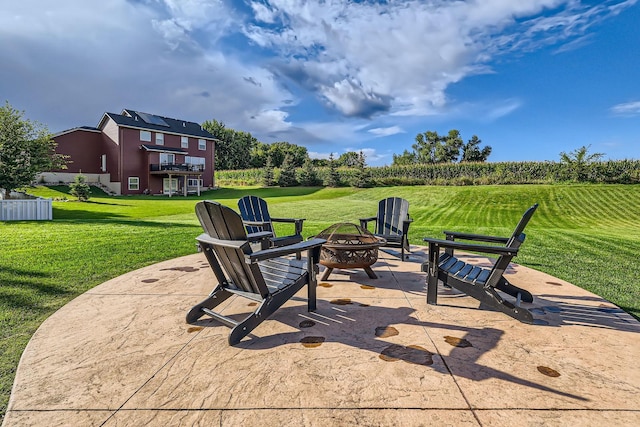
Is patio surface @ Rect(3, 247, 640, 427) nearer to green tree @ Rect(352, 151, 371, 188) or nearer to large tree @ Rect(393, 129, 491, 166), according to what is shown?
green tree @ Rect(352, 151, 371, 188)

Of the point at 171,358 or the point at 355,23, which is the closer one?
the point at 171,358

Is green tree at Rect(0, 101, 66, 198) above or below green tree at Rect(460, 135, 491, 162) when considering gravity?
below

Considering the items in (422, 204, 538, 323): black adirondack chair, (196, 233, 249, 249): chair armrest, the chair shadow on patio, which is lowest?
the chair shadow on patio

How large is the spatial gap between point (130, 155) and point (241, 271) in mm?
31813

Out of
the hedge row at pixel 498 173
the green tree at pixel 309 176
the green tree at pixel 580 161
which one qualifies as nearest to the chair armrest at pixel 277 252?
the hedge row at pixel 498 173

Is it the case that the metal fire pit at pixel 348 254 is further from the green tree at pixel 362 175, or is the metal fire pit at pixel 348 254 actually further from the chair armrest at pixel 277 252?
the green tree at pixel 362 175

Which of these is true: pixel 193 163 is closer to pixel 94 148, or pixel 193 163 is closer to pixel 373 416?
pixel 94 148

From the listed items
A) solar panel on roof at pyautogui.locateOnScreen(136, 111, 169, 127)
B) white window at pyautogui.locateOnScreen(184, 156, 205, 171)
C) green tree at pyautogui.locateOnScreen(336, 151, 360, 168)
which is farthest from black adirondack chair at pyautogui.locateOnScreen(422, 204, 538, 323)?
Answer: solar panel on roof at pyautogui.locateOnScreen(136, 111, 169, 127)

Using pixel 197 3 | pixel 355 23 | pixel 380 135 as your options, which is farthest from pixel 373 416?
pixel 380 135

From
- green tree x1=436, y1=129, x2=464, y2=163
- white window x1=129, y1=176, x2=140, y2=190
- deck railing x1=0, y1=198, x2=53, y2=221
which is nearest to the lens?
deck railing x1=0, y1=198, x2=53, y2=221

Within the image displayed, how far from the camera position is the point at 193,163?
3359cm

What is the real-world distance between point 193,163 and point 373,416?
35.3 m

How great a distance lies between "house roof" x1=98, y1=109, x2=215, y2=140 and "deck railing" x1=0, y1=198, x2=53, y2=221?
20.0m

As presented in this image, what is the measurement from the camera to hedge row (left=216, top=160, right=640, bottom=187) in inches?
850
